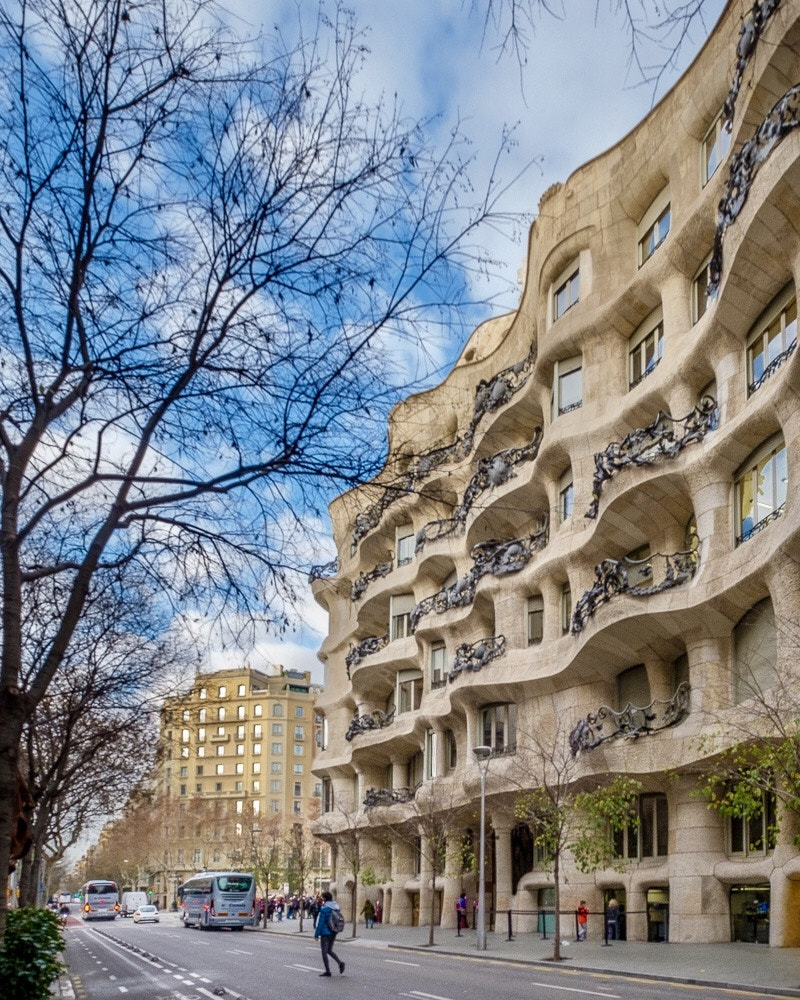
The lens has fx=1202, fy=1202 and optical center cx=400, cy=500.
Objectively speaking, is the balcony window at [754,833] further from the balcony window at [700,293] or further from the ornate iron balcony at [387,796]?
the ornate iron balcony at [387,796]

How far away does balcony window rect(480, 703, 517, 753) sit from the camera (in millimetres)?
41594

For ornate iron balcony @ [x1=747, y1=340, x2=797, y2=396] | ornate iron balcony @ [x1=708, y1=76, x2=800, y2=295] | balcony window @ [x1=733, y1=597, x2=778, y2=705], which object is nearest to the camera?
ornate iron balcony @ [x1=708, y1=76, x2=800, y2=295]

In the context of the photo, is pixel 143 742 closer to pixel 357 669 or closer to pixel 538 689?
pixel 538 689

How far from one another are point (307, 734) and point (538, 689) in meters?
111

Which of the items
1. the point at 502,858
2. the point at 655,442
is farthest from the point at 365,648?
the point at 655,442

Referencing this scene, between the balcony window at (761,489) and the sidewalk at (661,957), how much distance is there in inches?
365

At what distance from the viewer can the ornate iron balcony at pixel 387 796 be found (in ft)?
171

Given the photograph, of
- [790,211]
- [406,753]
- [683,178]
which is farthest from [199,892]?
[790,211]

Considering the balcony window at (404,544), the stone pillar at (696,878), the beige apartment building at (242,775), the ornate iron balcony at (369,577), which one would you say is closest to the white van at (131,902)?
the beige apartment building at (242,775)

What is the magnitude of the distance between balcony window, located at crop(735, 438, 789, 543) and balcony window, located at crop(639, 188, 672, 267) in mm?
8707

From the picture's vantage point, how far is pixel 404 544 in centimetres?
5716

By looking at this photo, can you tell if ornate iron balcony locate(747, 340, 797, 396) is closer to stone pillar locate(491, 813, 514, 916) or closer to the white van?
stone pillar locate(491, 813, 514, 916)

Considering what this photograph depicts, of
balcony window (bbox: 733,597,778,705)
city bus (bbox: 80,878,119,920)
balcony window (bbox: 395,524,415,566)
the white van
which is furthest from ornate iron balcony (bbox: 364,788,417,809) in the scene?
the white van

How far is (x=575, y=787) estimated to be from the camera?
35.4m
